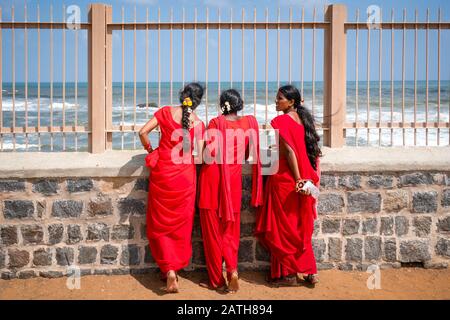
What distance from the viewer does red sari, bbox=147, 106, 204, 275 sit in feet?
13.3

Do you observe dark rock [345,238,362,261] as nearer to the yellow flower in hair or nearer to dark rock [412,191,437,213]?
dark rock [412,191,437,213]

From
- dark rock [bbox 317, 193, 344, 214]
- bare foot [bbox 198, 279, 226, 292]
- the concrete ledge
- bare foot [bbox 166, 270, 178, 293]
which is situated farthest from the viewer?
dark rock [bbox 317, 193, 344, 214]

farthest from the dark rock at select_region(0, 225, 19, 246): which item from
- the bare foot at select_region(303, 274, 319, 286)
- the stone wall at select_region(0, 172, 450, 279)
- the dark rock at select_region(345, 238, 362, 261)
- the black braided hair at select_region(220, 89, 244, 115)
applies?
the dark rock at select_region(345, 238, 362, 261)

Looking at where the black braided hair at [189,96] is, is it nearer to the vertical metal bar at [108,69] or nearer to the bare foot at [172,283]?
the vertical metal bar at [108,69]

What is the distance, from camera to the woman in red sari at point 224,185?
406 centimetres

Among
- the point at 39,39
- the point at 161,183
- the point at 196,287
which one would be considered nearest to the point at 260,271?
the point at 196,287

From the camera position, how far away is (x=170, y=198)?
4.05 metres

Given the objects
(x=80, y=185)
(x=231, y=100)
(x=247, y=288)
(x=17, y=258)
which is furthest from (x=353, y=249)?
(x=17, y=258)

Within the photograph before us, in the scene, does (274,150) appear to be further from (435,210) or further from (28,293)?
(28,293)

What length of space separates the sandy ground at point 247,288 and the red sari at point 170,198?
28 centimetres

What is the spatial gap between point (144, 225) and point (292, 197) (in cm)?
150

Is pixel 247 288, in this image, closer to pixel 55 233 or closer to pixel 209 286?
pixel 209 286

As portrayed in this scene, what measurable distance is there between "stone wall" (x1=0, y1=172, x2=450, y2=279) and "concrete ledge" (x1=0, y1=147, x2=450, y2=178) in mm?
77

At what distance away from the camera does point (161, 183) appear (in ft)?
13.3
